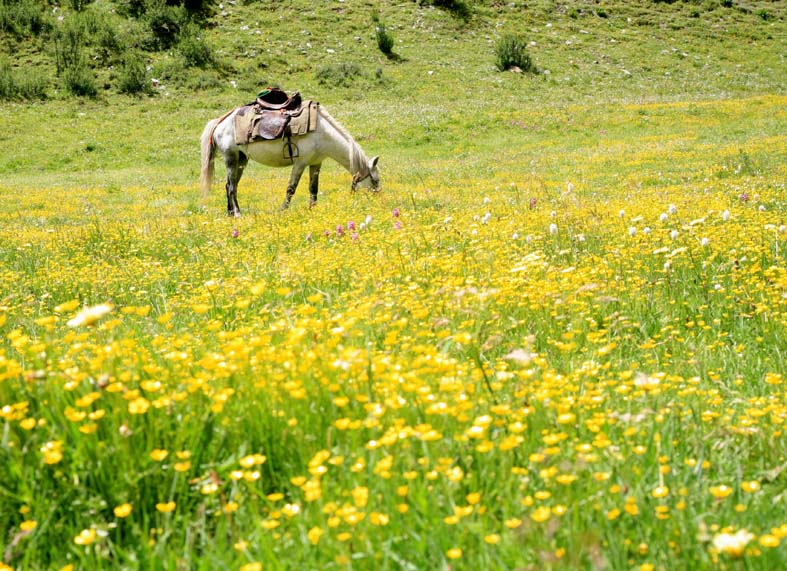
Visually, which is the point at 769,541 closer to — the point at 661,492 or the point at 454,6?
the point at 661,492

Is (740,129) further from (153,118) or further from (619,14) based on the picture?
(619,14)

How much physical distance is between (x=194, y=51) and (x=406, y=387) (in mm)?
45264

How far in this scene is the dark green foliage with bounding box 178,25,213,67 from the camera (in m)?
42.9

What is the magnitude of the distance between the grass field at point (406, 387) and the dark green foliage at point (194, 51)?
3285 centimetres

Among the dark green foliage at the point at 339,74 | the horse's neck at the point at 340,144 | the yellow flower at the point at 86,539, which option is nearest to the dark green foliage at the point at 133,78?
the dark green foliage at the point at 339,74

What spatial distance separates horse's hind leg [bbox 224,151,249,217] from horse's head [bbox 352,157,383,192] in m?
2.51

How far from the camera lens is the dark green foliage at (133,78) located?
128ft

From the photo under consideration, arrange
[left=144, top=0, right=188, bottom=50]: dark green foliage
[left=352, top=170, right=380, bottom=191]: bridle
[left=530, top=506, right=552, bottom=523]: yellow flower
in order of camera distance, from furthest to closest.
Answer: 1. [left=144, top=0, right=188, bottom=50]: dark green foliage
2. [left=352, top=170, right=380, bottom=191]: bridle
3. [left=530, top=506, right=552, bottom=523]: yellow flower

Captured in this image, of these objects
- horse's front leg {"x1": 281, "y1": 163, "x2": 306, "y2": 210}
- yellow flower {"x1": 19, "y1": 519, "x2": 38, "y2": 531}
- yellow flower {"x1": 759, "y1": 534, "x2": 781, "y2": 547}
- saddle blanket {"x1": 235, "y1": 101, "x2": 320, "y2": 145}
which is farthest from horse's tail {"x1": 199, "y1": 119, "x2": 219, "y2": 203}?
yellow flower {"x1": 759, "y1": 534, "x2": 781, "y2": 547}

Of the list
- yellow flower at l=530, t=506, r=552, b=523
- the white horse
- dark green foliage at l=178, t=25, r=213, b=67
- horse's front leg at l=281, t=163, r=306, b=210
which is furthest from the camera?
dark green foliage at l=178, t=25, r=213, b=67

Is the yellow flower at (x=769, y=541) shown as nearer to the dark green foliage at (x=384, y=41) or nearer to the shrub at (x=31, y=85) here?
the shrub at (x=31, y=85)

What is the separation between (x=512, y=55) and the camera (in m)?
48.6

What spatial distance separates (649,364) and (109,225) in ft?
34.7

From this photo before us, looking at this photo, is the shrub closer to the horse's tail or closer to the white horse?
the horse's tail
